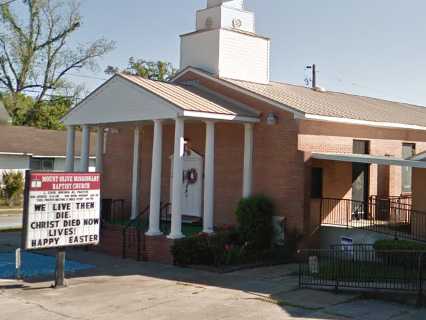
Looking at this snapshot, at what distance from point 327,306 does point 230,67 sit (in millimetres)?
11540

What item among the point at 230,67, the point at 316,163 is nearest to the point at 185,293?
the point at 316,163

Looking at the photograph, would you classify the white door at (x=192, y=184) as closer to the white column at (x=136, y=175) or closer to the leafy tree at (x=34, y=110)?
the white column at (x=136, y=175)

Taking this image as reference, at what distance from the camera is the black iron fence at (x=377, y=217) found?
1652 cm

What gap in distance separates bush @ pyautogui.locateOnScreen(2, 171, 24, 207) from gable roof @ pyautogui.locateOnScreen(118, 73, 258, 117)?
19.8m

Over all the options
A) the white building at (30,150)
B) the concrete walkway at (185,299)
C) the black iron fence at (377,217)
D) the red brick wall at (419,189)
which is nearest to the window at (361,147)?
the black iron fence at (377,217)

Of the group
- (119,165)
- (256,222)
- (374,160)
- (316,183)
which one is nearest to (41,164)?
(119,165)

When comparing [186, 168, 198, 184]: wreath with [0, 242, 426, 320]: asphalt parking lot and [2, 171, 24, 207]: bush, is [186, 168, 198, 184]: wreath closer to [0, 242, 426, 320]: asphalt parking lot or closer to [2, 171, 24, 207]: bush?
[0, 242, 426, 320]: asphalt parking lot

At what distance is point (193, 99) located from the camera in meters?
17.7

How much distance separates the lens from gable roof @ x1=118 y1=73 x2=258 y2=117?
16.8m

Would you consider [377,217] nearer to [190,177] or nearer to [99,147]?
[190,177]

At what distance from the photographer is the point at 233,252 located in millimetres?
15922

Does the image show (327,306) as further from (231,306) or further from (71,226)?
A: (71,226)

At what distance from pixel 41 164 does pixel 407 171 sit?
83.9 ft

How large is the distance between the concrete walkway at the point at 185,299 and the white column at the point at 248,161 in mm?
3406
